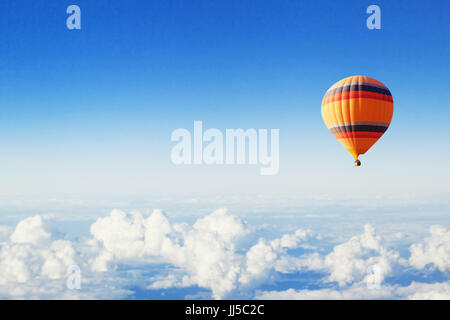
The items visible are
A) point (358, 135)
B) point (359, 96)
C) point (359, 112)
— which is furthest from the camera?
point (358, 135)

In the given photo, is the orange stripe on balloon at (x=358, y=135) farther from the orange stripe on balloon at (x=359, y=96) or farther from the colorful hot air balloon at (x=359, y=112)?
the orange stripe on balloon at (x=359, y=96)

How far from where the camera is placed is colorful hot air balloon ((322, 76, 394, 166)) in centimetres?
4909

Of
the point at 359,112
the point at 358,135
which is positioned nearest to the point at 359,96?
the point at 359,112

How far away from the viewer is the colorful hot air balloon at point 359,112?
4909 cm

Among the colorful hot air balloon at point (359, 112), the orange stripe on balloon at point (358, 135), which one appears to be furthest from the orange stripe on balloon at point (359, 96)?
the orange stripe on balloon at point (358, 135)

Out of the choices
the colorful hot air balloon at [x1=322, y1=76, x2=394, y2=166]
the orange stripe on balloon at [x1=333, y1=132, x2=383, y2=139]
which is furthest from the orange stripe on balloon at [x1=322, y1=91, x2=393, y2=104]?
the orange stripe on balloon at [x1=333, y1=132, x2=383, y2=139]

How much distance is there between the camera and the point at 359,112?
48.9m

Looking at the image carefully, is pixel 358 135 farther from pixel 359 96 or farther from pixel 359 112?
pixel 359 96

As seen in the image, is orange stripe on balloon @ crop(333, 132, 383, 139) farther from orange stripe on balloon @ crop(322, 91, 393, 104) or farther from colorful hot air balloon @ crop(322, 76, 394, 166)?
orange stripe on balloon @ crop(322, 91, 393, 104)
